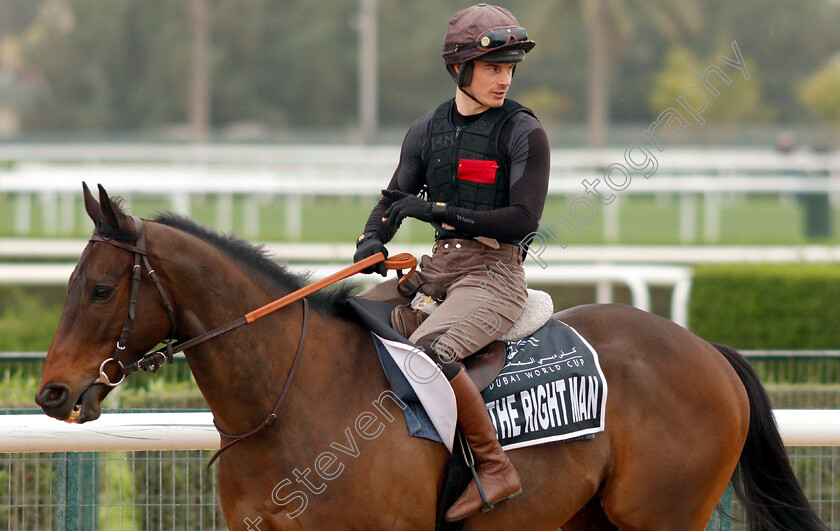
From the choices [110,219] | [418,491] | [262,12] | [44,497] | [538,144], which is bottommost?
[44,497]

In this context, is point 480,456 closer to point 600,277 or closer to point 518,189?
point 518,189

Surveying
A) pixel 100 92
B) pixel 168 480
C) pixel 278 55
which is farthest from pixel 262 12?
pixel 168 480

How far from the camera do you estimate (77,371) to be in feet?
10.1

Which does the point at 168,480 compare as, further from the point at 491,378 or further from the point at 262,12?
the point at 262,12

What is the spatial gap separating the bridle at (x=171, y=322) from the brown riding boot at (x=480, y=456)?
20.0 inches

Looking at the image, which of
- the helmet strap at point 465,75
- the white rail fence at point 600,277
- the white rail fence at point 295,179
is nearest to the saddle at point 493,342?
the helmet strap at point 465,75

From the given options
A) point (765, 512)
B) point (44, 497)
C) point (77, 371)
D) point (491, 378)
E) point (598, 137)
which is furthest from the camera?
point (598, 137)

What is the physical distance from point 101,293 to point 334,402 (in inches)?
32.0

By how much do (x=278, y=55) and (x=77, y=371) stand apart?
42889 millimetres

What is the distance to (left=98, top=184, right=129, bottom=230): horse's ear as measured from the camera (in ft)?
10.1

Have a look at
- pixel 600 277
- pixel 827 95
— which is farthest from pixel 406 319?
pixel 827 95

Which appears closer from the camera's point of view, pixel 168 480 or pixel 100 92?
pixel 168 480

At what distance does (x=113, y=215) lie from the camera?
3.10m

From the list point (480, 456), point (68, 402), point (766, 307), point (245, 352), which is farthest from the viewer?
point (766, 307)
